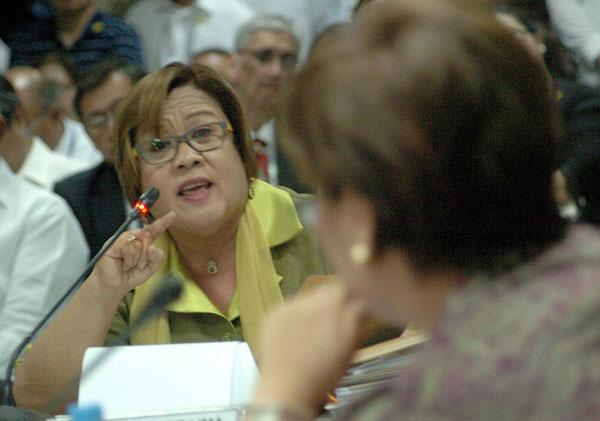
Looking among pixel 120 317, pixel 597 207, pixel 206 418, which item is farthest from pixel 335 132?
pixel 597 207

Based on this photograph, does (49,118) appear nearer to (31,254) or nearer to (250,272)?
(31,254)

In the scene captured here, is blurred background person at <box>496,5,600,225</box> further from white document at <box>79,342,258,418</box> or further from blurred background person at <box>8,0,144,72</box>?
blurred background person at <box>8,0,144,72</box>

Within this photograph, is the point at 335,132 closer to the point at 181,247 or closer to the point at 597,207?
the point at 181,247

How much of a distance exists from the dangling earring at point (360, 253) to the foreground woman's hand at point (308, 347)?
0.33 ft

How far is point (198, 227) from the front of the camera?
2062mm

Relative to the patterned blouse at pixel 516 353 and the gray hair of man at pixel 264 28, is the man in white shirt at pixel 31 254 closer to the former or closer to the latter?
the gray hair of man at pixel 264 28

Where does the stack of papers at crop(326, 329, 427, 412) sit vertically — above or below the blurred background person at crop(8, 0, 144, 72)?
above

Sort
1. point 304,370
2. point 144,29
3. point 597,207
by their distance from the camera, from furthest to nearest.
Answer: point 144,29 → point 597,207 → point 304,370

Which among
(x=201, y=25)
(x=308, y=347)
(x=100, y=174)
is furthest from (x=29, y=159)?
(x=308, y=347)

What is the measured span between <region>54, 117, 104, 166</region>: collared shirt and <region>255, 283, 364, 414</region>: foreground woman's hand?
3.40m

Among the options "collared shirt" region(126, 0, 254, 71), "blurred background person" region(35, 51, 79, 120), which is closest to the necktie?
"collared shirt" region(126, 0, 254, 71)

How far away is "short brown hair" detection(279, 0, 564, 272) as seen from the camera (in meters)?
0.84

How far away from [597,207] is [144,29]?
3.11 meters

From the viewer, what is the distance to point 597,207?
116 inches
